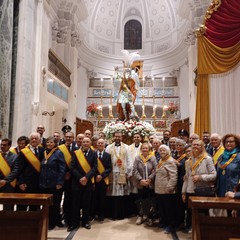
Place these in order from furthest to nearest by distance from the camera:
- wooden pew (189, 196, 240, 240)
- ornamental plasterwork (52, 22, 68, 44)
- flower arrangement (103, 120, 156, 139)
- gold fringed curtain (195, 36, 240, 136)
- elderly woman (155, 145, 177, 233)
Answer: ornamental plasterwork (52, 22, 68, 44) < flower arrangement (103, 120, 156, 139) < gold fringed curtain (195, 36, 240, 136) < elderly woman (155, 145, 177, 233) < wooden pew (189, 196, 240, 240)

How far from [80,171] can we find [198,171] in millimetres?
1936

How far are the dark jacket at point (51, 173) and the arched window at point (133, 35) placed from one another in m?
16.7

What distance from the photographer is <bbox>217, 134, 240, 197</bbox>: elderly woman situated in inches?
142

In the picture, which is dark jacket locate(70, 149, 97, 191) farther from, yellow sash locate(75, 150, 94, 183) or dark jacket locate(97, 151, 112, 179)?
dark jacket locate(97, 151, 112, 179)

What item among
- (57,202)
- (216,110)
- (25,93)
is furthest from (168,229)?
(25,93)

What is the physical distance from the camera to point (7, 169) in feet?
15.0

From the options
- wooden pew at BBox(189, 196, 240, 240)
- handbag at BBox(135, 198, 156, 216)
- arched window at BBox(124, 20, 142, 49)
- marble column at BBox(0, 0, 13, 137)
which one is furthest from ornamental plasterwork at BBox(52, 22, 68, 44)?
wooden pew at BBox(189, 196, 240, 240)

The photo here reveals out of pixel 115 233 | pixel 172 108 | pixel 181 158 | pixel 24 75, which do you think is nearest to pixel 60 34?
pixel 24 75

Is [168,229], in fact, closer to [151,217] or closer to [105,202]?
[151,217]

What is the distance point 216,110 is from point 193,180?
4.27 meters

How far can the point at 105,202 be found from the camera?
220 inches

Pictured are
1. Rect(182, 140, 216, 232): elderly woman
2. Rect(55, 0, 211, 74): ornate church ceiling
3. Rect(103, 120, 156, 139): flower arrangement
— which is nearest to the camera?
Rect(182, 140, 216, 232): elderly woman

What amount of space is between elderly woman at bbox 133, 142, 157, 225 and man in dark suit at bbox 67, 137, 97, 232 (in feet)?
2.79

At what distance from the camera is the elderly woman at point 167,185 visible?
4711 millimetres
